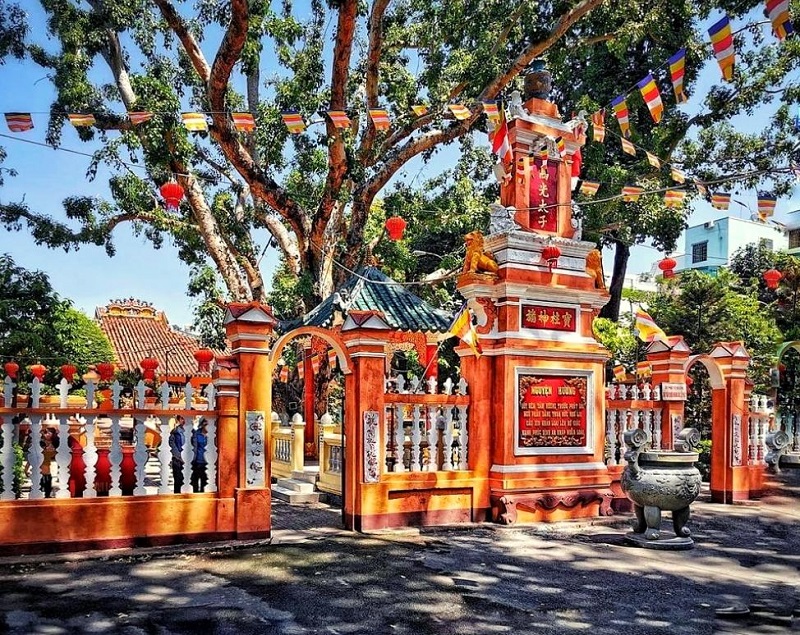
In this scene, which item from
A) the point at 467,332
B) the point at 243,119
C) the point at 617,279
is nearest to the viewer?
the point at 467,332

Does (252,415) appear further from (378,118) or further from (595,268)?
(378,118)

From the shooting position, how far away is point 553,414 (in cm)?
966

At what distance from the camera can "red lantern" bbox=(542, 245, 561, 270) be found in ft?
30.9

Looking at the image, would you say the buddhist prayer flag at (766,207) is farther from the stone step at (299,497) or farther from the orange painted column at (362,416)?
the stone step at (299,497)

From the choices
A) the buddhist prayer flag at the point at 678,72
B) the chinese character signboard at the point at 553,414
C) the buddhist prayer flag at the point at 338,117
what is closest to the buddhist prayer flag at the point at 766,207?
the buddhist prayer flag at the point at 678,72

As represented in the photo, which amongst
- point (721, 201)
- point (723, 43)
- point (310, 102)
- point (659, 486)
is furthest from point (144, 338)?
point (723, 43)

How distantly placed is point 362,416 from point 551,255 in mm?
3427

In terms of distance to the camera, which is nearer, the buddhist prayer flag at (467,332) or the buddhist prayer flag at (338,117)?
the buddhist prayer flag at (467,332)

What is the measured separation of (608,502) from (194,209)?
37.4 ft

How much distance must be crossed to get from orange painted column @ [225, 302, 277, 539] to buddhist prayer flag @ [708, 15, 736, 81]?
234 inches

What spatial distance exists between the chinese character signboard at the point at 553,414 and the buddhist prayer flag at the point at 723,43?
14.2 feet

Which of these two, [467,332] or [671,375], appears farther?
[671,375]

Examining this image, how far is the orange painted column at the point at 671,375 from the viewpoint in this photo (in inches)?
436

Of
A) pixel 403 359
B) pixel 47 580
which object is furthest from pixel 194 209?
pixel 47 580
